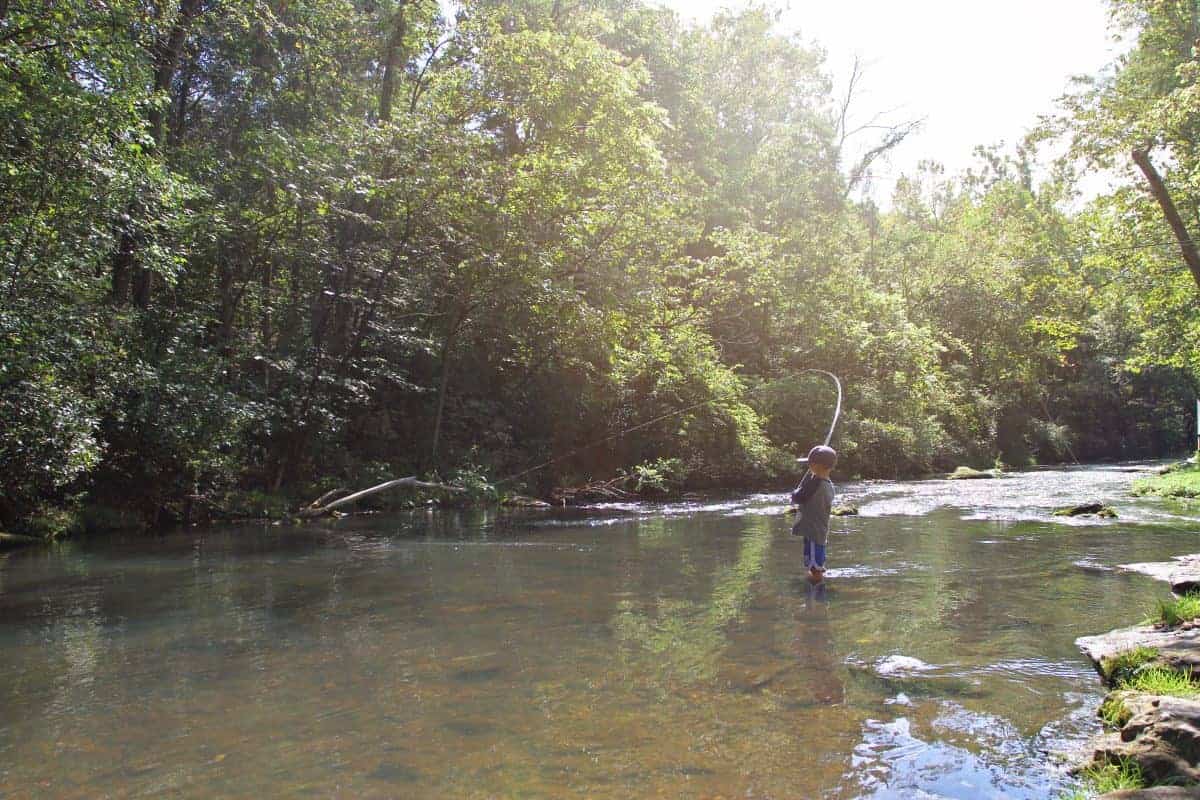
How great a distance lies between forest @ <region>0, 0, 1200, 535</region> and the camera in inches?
479

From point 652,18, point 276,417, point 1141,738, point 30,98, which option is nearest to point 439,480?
point 276,417

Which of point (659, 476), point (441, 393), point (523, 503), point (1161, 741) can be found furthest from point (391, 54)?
point (1161, 741)

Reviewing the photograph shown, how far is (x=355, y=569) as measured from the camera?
34.1ft

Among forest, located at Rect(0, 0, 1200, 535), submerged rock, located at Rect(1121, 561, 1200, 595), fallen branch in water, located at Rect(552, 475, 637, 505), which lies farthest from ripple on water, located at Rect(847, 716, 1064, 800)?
fallen branch in water, located at Rect(552, 475, 637, 505)

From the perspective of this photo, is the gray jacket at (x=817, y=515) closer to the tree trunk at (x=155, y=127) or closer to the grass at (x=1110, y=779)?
the grass at (x=1110, y=779)

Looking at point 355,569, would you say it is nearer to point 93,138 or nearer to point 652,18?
point 93,138

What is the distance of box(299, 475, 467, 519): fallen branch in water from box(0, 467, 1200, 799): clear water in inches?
209

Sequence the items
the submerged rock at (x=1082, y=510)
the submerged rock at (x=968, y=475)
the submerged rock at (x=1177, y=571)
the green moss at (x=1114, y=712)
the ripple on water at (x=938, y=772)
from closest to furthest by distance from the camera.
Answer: the ripple on water at (x=938, y=772)
the green moss at (x=1114, y=712)
the submerged rock at (x=1177, y=571)
the submerged rock at (x=1082, y=510)
the submerged rock at (x=968, y=475)

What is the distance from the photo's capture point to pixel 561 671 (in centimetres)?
566

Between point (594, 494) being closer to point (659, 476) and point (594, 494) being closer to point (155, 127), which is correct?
point (659, 476)

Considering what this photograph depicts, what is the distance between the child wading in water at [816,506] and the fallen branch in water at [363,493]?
10.7m

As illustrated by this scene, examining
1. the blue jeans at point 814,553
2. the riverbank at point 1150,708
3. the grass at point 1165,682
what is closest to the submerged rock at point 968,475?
the blue jeans at point 814,553

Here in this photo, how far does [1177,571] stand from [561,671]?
263 inches

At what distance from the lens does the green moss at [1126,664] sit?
16.7 ft
